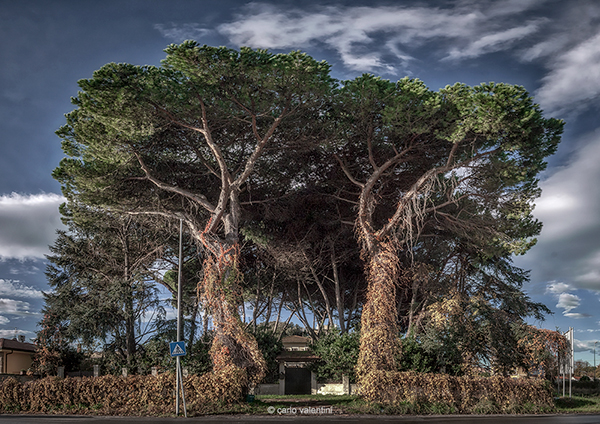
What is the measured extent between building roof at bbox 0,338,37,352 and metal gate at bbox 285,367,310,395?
21514 mm

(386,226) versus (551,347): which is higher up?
(386,226)

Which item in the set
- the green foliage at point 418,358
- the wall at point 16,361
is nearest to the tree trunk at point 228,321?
the green foliage at point 418,358

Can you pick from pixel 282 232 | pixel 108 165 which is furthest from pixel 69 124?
pixel 282 232

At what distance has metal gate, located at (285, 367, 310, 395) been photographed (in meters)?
30.8

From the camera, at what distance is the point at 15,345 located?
40.7 meters

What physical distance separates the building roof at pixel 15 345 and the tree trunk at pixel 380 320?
1173 inches

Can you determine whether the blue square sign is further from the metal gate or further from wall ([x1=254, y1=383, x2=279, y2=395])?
the metal gate

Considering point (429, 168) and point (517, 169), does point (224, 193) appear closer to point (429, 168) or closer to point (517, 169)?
point (429, 168)

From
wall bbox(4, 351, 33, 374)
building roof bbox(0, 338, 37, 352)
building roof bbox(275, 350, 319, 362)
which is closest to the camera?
building roof bbox(275, 350, 319, 362)

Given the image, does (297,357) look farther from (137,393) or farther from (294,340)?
(294,340)

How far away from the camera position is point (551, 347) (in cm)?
2366

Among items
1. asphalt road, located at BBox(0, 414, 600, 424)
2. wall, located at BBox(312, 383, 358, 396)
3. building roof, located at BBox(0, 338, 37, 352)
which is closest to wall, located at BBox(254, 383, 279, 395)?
wall, located at BBox(312, 383, 358, 396)

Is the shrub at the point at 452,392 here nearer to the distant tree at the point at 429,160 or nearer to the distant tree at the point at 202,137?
the distant tree at the point at 429,160

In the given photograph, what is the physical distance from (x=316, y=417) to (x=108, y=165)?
46.6 feet
